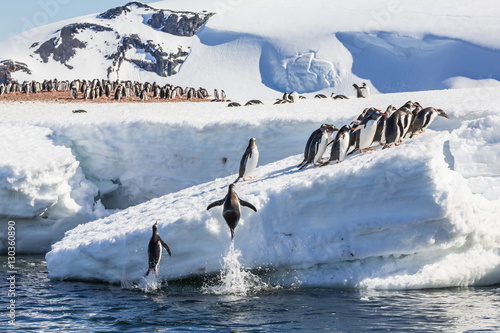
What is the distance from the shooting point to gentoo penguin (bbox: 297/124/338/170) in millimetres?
12156

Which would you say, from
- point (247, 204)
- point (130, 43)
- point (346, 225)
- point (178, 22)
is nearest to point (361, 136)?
point (346, 225)

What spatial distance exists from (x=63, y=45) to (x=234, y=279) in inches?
3460

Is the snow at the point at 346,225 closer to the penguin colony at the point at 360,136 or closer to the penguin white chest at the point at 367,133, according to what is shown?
the penguin colony at the point at 360,136

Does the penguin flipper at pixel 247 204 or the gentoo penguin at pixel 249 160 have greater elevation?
the gentoo penguin at pixel 249 160

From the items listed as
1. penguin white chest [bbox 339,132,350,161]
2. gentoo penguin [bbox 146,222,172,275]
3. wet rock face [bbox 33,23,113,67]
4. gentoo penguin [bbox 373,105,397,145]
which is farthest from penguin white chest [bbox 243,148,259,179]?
wet rock face [bbox 33,23,113,67]

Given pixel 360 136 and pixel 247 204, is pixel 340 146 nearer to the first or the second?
pixel 360 136

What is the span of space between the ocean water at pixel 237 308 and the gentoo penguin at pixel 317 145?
2.85 m

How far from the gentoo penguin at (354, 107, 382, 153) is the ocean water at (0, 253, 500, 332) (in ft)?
11.0

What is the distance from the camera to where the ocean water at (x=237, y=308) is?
Result: 821cm

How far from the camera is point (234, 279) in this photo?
33.9 ft

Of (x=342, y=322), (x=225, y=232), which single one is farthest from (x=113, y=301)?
(x=342, y=322)

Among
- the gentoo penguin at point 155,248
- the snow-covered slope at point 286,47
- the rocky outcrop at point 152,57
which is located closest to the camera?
the gentoo penguin at point 155,248

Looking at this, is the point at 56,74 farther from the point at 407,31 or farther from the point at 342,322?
the point at 342,322

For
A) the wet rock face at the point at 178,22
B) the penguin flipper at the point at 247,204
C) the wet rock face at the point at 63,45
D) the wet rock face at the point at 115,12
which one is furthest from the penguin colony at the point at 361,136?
the wet rock face at the point at 115,12
